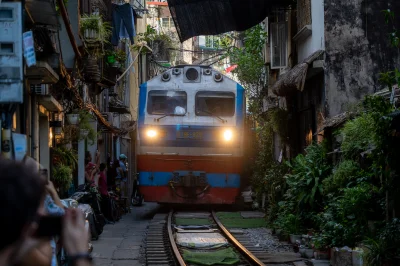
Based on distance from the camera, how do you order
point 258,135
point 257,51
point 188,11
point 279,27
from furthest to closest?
1. point 257,51
2. point 258,135
3. point 279,27
4. point 188,11

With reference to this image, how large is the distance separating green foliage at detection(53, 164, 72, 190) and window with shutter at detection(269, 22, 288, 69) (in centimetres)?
655

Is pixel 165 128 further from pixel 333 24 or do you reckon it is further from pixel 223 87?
pixel 333 24

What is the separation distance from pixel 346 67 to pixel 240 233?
12.8 ft

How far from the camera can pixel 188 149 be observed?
18172mm

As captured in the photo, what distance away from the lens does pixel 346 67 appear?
14.4m

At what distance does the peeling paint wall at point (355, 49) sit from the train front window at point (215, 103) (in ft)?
15.6

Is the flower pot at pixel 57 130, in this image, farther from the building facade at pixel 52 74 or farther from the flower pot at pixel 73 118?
the flower pot at pixel 73 118

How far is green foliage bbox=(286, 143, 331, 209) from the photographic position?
1246 centimetres

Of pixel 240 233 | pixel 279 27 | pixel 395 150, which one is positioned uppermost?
pixel 279 27

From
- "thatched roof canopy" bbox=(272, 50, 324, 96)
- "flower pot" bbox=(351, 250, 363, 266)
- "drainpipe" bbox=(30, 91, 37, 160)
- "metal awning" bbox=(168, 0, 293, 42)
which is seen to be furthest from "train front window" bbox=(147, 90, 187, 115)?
"flower pot" bbox=(351, 250, 363, 266)

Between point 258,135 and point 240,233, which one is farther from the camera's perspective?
point 258,135

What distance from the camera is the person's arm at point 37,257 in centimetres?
222

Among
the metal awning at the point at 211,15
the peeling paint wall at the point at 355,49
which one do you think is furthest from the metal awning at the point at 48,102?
the peeling paint wall at the point at 355,49

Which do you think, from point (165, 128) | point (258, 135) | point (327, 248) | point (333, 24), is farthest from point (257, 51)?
point (327, 248)
